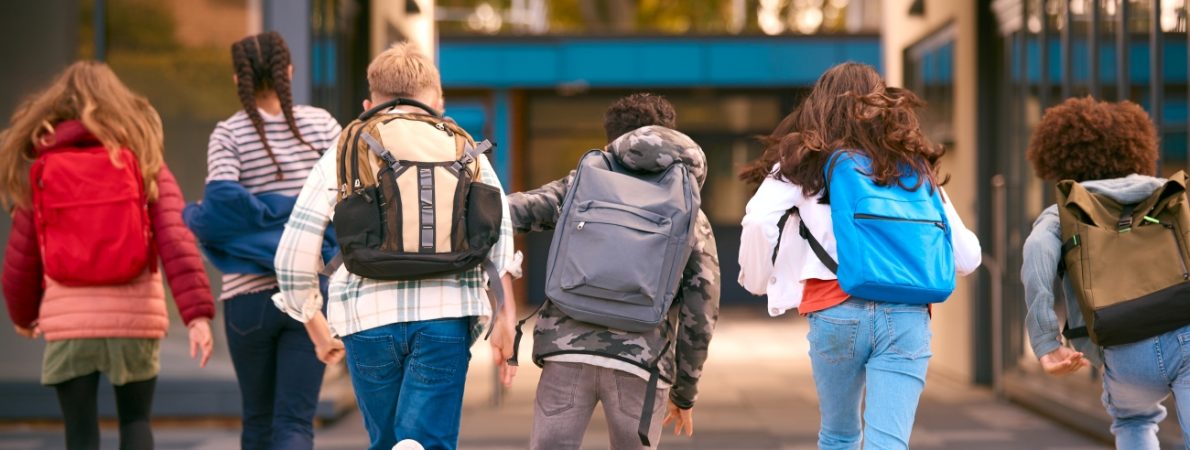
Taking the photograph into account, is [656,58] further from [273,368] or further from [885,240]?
[885,240]

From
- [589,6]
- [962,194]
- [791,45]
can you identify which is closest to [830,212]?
[962,194]

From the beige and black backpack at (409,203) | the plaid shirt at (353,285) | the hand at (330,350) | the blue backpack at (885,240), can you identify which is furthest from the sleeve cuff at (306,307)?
the blue backpack at (885,240)

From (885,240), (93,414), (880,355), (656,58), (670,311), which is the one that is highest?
(656,58)

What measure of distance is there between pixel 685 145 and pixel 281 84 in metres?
1.55

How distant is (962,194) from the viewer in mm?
10602

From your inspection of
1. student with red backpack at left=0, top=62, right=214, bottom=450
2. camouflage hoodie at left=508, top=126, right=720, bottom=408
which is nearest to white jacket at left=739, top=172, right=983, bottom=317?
camouflage hoodie at left=508, top=126, right=720, bottom=408

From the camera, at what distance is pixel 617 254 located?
13.0ft

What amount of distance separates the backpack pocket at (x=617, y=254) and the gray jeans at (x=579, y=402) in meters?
0.24

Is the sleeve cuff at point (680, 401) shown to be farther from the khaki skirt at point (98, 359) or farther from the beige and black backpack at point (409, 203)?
the khaki skirt at point (98, 359)

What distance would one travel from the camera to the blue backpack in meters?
4.02

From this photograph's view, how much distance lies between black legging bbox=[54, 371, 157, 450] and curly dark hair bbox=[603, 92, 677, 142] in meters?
1.83

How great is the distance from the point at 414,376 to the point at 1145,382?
2.21m

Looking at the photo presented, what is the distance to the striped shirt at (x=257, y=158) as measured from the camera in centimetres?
475

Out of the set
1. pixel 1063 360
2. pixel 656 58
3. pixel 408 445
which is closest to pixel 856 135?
pixel 1063 360
